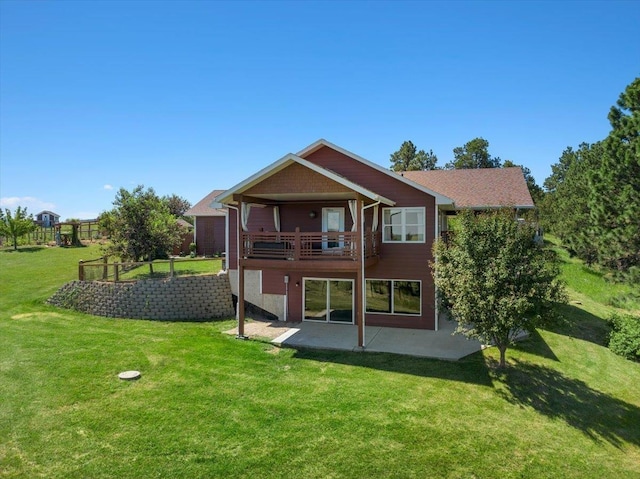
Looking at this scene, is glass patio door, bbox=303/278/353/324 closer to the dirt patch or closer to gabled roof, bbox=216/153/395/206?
the dirt patch

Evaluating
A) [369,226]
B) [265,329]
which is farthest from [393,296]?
[265,329]

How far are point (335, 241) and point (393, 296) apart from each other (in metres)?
3.69

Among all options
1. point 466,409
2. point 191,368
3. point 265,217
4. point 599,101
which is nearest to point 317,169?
point 265,217

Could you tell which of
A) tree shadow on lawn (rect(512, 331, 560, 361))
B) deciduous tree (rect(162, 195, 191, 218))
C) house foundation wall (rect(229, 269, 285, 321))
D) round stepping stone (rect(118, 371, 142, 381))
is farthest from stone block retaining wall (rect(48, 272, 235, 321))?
deciduous tree (rect(162, 195, 191, 218))

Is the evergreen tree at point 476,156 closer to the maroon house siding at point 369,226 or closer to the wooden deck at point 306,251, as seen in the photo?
the maroon house siding at point 369,226

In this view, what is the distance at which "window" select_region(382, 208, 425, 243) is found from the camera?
15266 mm

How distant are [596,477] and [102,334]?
1482 cm

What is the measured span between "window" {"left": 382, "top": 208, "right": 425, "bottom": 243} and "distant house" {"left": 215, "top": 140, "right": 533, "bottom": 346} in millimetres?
41

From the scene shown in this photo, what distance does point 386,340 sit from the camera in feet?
45.5

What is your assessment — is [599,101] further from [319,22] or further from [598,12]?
[319,22]

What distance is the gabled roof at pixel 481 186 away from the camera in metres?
19.6

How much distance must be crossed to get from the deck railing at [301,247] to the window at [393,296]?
1.49 meters

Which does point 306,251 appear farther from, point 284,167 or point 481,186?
point 481,186

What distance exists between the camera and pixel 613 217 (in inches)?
643
